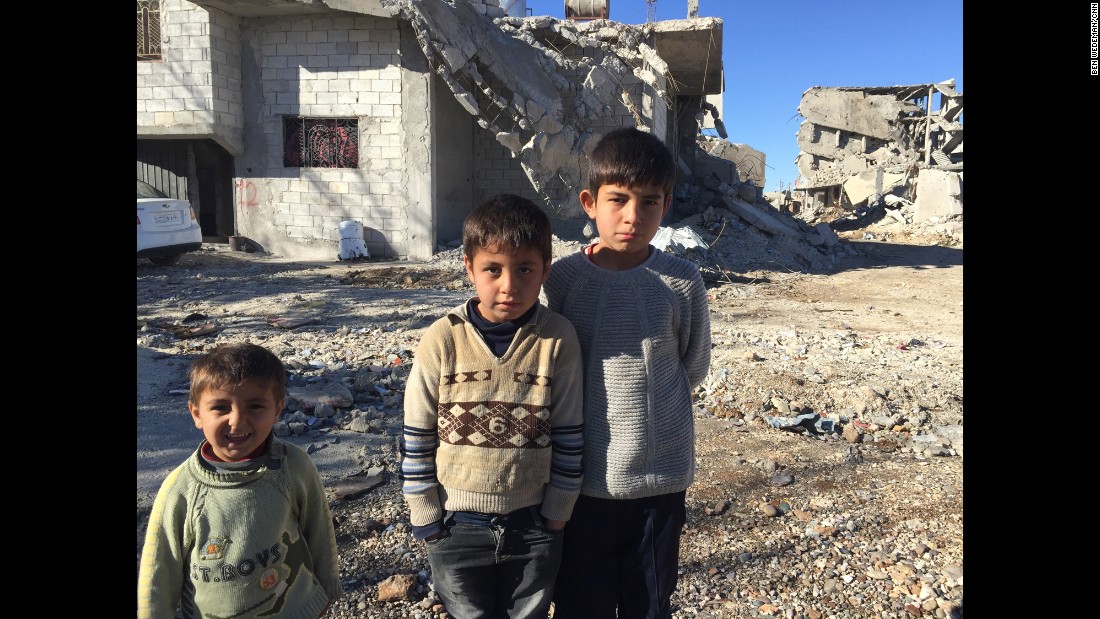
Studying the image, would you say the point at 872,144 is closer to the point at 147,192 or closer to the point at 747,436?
the point at 147,192

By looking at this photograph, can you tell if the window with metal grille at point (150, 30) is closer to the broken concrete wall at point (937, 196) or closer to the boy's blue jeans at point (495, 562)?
the boy's blue jeans at point (495, 562)

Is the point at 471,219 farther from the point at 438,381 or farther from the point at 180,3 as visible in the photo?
the point at 180,3

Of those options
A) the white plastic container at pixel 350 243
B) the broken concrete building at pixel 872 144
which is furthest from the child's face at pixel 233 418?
the broken concrete building at pixel 872 144

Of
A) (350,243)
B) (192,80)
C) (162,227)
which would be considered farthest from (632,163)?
(192,80)

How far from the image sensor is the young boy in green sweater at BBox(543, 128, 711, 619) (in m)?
1.57

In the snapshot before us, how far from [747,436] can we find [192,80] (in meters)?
11.1

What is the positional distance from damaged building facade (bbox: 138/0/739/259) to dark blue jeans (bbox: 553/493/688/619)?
8.60m

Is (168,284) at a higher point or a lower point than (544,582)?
higher

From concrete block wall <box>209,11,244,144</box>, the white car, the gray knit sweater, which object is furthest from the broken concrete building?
the gray knit sweater

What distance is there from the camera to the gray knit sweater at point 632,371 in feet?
5.13

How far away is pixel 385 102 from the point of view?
10680 millimetres
